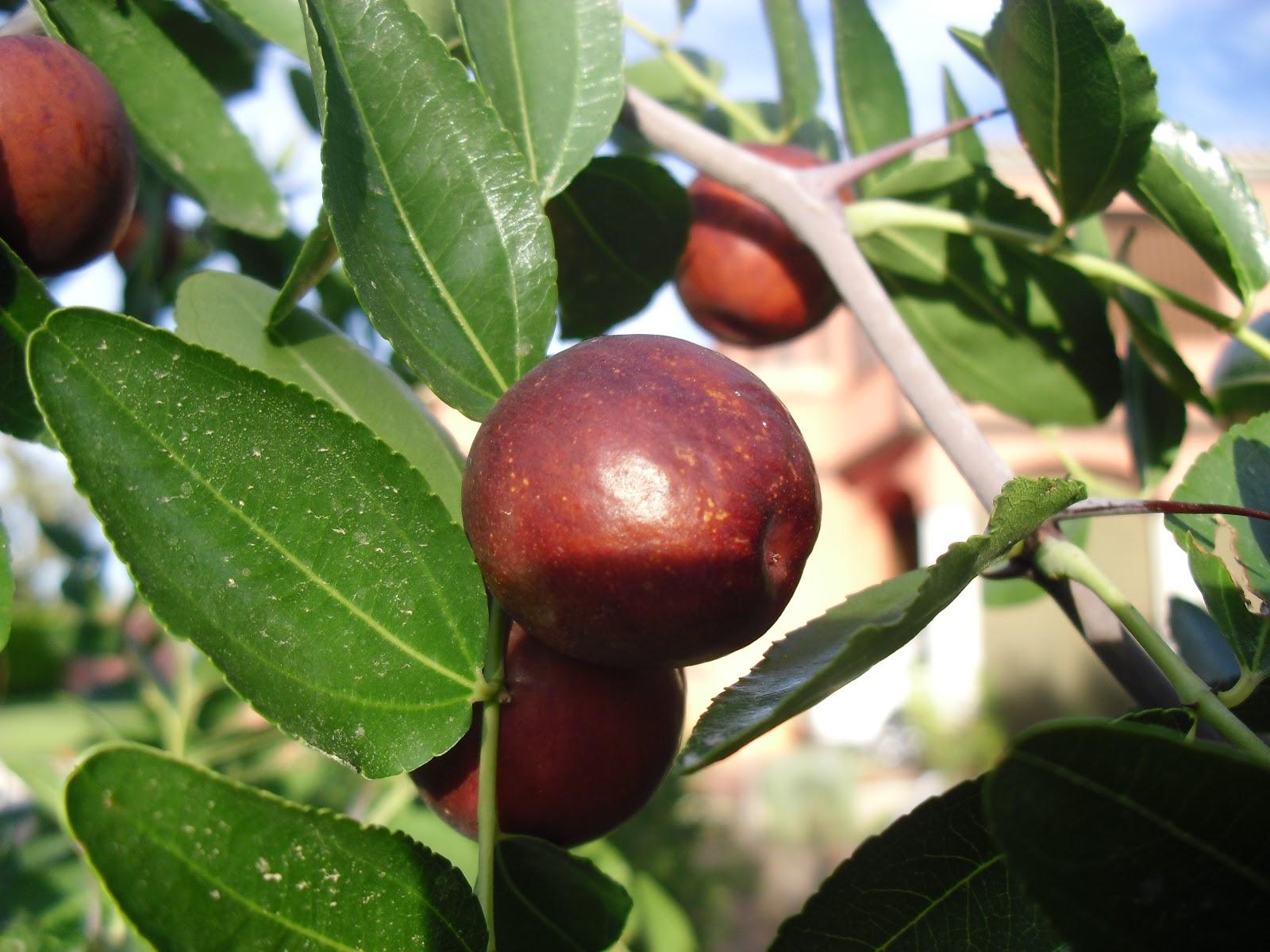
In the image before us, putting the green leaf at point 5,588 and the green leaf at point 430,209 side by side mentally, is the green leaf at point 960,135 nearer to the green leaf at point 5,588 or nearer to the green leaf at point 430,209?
the green leaf at point 430,209

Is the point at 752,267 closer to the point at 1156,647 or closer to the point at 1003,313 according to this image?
the point at 1003,313

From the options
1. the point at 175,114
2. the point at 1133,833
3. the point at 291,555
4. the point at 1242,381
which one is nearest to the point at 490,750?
the point at 291,555

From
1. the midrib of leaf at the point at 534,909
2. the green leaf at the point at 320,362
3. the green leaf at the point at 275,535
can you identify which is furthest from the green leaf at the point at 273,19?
the midrib of leaf at the point at 534,909

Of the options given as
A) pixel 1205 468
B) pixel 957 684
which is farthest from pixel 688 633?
pixel 957 684

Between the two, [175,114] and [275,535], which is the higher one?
[175,114]

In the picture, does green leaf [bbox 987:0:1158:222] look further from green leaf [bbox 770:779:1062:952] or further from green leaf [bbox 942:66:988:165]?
green leaf [bbox 770:779:1062:952]

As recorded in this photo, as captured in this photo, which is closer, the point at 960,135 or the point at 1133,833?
the point at 1133,833
